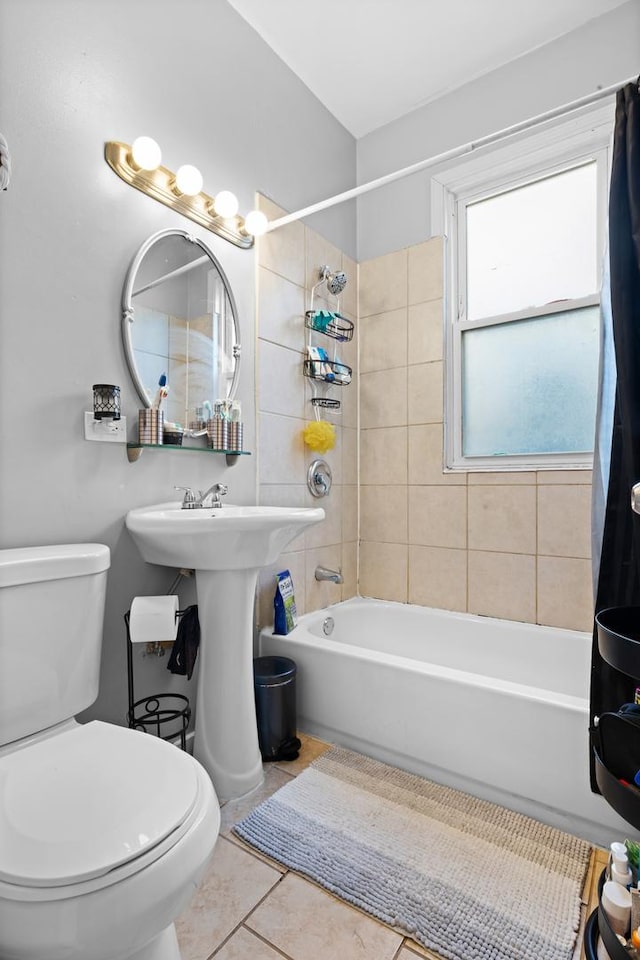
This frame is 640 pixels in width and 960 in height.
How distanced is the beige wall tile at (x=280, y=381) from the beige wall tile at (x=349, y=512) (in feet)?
1.66

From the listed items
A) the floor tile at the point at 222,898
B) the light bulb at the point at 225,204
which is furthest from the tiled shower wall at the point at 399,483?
the floor tile at the point at 222,898

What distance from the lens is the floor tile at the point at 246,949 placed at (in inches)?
40.8

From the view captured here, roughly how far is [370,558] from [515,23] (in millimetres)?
2388

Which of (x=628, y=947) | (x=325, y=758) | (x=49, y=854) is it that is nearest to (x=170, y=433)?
(x=49, y=854)

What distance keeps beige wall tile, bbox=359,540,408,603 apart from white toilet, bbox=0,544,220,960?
1.53 meters

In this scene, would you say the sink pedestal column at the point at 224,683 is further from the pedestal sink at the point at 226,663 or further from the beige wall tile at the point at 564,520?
the beige wall tile at the point at 564,520

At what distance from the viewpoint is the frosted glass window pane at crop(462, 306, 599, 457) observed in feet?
6.73

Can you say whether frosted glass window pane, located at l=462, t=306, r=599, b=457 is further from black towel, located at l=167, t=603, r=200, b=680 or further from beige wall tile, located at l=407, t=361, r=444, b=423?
black towel, located at l=167, t=603, r=200, b=680

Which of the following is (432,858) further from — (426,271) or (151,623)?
(426,271)

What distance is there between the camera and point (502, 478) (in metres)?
2.17

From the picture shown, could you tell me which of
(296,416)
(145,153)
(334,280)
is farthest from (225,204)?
(296,416)

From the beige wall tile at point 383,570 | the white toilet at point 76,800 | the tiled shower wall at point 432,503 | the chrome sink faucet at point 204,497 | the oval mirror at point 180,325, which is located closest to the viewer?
the white toilet at point 76,800

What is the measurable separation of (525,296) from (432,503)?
1016 millimetres

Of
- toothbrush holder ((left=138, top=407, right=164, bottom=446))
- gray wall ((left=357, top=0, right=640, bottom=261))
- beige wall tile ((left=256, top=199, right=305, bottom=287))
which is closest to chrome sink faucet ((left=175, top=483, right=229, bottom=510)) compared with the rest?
toothbrush holder ((left=138, top=407, right=164, bottom=446))
